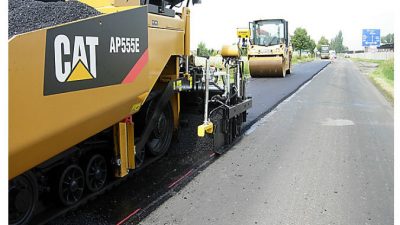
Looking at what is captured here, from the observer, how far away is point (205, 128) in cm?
543

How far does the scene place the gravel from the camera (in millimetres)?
2834

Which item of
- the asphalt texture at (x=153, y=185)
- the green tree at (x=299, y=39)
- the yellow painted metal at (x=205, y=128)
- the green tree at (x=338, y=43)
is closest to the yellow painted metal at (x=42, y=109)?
the asphalt texture at (x=153, y=185)

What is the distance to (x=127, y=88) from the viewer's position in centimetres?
353

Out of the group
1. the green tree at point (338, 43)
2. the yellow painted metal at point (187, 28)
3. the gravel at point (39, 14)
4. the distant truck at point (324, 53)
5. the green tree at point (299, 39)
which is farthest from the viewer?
the green tree at point (338, 43)

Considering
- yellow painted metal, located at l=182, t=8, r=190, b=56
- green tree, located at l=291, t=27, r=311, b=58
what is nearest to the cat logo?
yellow painted metal, located at l=182, t=8, r=190, b=56

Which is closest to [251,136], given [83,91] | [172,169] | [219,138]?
[219,138]

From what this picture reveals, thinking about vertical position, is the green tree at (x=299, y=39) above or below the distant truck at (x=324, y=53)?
above

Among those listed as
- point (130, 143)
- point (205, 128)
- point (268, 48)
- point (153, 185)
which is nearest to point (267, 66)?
point (268, 48)

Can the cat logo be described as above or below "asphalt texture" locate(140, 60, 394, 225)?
above

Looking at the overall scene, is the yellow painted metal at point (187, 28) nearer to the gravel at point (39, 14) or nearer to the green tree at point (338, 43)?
the gravel at point (39, 14)

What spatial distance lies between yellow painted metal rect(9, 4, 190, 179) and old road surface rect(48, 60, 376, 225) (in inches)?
36.8

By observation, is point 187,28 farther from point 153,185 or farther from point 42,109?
point 42,109

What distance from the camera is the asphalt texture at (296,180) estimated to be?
3850mm

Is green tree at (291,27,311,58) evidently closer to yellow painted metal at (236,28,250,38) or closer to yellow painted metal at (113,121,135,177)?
yellow painted metal at (236,28,250,38)
